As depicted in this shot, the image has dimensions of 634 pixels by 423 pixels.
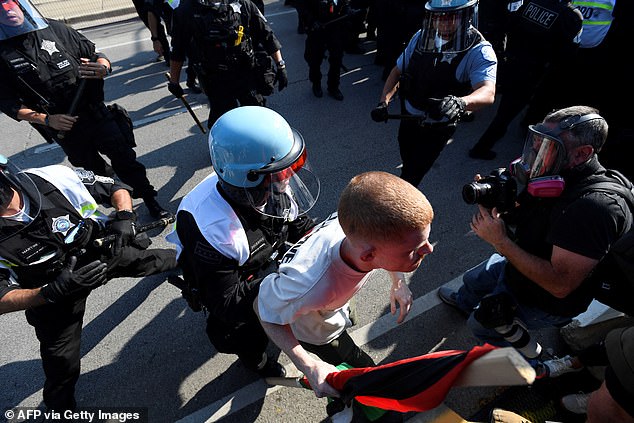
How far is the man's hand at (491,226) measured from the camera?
1980mm

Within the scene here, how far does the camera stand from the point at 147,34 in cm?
923

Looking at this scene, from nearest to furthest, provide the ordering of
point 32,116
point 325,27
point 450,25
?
point 450,25 < point 32,116 < point 325,27

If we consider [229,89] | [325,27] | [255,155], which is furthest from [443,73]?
[325,27]

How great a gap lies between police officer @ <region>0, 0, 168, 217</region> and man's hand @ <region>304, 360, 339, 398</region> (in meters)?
2.96

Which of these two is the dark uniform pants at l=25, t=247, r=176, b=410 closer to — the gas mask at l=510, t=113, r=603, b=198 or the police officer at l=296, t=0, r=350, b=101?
the gas mask at l=510, t=113, r=603, b=198

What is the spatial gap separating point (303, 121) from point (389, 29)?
89.5 inches

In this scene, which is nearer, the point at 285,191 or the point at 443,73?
the point at 285,191

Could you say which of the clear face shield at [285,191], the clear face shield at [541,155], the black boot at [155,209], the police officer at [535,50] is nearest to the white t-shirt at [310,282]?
the clear face shield at [285,191]

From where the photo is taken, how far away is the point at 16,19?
2838 millimetres

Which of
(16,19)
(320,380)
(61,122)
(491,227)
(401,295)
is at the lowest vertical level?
(401,295)

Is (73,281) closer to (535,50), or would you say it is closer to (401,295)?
(401,295)

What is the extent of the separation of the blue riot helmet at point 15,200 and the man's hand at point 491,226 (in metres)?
2.56

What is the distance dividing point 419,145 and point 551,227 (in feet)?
5.31

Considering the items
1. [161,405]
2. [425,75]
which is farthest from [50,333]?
[425,75]
